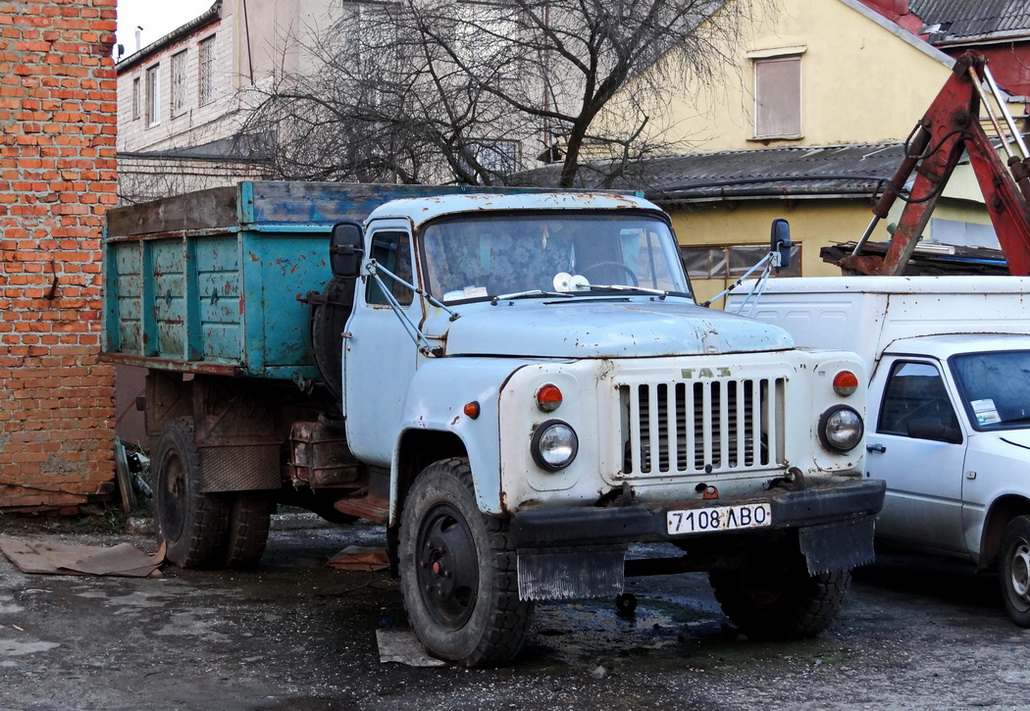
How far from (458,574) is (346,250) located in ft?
5.73

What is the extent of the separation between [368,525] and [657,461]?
5.87 metres

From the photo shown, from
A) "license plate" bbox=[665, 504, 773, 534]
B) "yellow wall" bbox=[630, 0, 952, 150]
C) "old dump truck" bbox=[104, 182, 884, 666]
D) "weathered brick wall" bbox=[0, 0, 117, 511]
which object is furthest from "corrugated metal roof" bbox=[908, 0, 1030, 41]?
"license plate" bbox=[665, 504, 773, 534]

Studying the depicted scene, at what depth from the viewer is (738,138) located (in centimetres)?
2291

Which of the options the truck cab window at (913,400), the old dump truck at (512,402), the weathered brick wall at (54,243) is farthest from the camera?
the weathered brick wall at (54,243)

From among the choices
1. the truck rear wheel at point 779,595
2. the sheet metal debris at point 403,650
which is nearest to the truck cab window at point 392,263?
the sheet metal debris at point 403,650

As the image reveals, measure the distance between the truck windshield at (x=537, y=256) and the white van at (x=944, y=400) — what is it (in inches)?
29.1

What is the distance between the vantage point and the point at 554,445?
5.92 meters

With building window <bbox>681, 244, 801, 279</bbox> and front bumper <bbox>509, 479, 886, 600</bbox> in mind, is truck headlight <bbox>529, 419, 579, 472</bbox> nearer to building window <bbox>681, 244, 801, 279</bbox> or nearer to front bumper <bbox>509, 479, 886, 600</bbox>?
front bumper <bbox>509, 479, 886, 600</bbox>

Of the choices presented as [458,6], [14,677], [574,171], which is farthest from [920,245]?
[14,677]

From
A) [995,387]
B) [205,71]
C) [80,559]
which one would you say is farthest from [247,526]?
[205,71]

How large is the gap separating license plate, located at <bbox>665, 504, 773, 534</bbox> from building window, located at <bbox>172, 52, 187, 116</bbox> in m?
27.8

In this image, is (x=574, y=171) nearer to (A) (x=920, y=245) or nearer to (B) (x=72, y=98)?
(A) (x=920, y=245)

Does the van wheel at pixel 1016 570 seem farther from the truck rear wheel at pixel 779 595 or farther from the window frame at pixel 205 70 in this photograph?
the window frame at pixel 205 70

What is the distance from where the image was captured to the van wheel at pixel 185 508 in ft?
30.4
